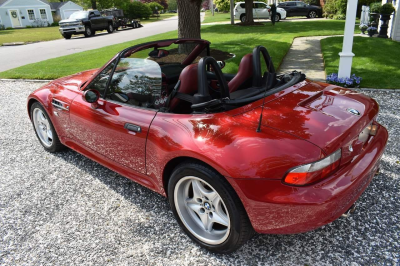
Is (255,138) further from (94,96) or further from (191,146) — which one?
(94,96)

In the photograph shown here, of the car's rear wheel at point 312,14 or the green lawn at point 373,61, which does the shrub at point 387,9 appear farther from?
the car's rear wheel at point 312,14

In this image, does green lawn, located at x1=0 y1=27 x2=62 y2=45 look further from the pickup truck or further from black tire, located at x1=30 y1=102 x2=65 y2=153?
black tire, located at x1=30 y1=102 x2=65 y2=153

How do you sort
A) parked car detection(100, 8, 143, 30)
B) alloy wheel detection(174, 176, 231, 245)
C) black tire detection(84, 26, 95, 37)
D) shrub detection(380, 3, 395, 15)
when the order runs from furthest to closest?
parked car detection(100, 8, 143, 30), black tire detection(84, 26, 95, 37), shrub detection(380, 3, 395, 15), alloy wheel detection(174, 176, 231, 245)

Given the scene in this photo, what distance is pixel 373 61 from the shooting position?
8180mm

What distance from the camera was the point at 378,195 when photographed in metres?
2.99

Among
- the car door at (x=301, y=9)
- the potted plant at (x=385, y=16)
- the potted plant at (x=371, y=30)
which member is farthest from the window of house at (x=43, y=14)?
the potted plant at (x=385, y=16)

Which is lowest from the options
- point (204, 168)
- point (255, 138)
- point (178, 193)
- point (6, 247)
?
point (6, 247)

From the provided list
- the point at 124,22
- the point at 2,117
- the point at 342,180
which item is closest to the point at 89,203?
the point at 342,180

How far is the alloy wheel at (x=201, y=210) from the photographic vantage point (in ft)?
7.65

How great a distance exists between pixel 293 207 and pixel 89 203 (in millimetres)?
2113

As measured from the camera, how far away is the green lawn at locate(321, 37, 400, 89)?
661cm

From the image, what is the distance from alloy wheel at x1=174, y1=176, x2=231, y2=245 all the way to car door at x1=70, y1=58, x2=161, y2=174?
48cm

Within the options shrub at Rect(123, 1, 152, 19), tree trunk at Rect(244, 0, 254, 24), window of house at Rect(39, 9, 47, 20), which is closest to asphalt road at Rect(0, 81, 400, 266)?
tree trunk at Rect(244, 0, 254, 24)

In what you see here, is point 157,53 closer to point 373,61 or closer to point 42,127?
point 42,127
